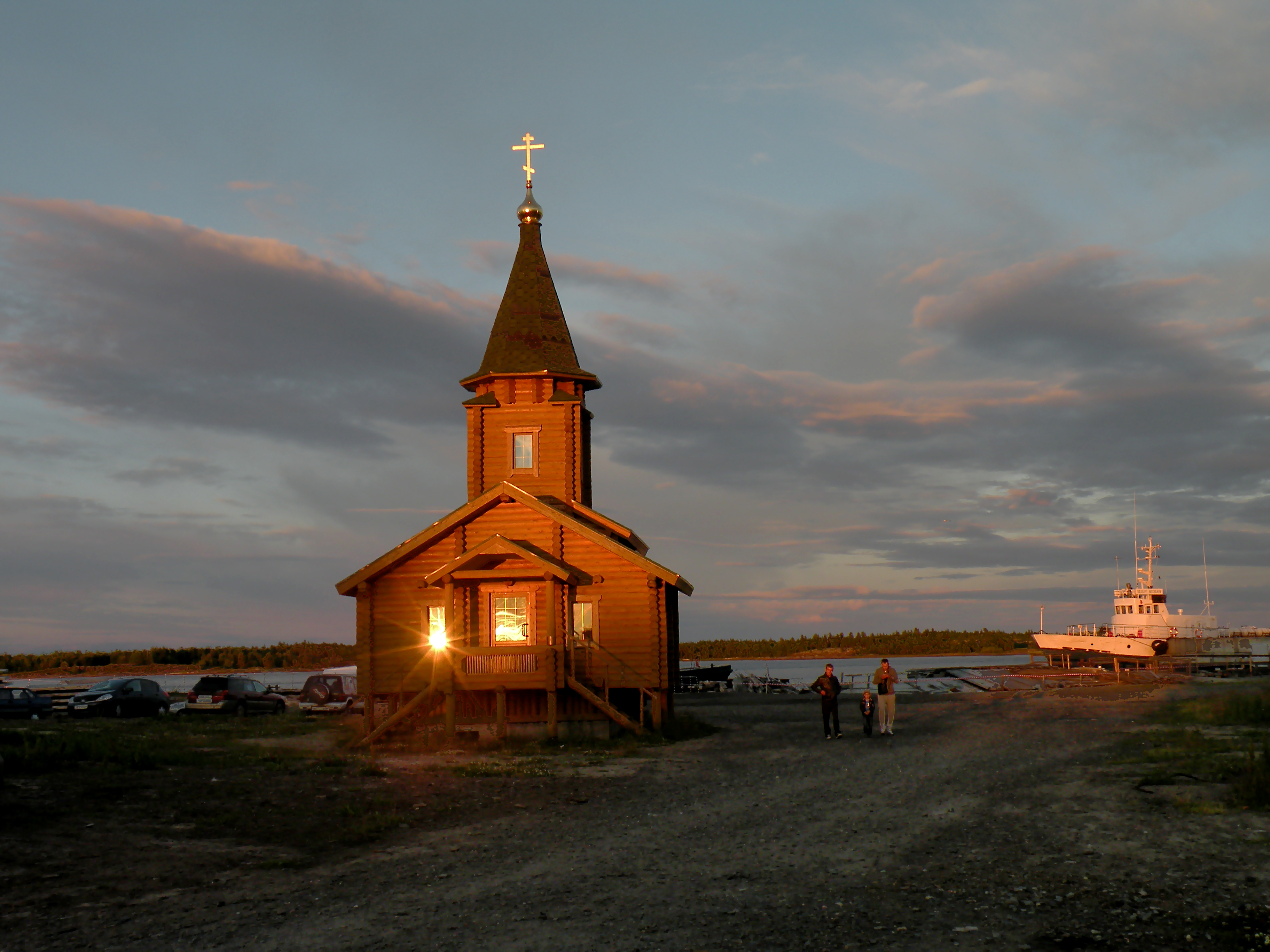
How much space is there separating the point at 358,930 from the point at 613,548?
61.1 feet

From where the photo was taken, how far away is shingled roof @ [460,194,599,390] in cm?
3194

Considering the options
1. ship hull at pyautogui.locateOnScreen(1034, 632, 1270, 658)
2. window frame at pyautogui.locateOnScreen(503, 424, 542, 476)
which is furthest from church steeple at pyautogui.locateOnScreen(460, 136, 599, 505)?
ship hull at pyautogui.locateOnScreen(1034, 632, 1270, 658)

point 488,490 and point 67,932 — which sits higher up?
point 488,490

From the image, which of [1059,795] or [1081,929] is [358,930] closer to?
[1081,929]

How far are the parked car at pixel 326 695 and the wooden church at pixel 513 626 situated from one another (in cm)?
1643

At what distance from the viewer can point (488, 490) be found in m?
28.5

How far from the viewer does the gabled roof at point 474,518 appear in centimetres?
2789

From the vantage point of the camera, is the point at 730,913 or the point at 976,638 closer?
the point at 730,913

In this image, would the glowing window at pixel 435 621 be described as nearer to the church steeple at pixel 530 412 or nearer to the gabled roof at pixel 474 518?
the gabled roof at pixel 474 518

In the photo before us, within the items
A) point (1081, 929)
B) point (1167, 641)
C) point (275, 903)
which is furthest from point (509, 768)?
point (1167, 641)

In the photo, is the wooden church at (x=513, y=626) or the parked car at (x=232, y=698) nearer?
the wooden church at (x=513, y=626)

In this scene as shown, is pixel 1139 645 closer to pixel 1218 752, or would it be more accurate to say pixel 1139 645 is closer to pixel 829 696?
pixel 829 696

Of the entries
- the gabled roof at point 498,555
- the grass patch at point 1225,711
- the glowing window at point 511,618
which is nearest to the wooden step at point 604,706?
the glowing window at point 511,618

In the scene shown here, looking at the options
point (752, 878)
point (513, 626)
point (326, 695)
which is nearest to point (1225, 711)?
point (513, 626)
